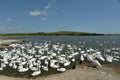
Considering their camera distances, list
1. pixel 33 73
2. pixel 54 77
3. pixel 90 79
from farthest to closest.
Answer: pixel 33 73 → pixel 54 77 → pixel 90 79

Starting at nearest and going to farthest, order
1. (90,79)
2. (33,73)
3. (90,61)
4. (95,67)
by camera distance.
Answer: (90,79), (33,73), (95,67), (90,61)

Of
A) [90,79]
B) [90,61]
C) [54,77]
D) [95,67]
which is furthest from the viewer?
[90,61]

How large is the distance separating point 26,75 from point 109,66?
400 inches

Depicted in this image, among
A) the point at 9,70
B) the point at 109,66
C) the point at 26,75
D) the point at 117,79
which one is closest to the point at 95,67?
the point at 109,66

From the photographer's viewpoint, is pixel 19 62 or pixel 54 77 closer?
pixel 54 77

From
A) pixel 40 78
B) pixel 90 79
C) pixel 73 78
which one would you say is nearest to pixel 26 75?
pixel 40 78

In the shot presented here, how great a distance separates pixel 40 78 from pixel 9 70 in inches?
256

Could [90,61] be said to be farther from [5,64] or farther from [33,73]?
Answer: [5,64]

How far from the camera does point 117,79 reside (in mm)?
20000

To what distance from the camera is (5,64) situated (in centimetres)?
2927

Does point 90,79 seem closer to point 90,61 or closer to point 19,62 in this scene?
point 90,61

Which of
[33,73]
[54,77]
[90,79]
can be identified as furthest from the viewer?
[33,73]

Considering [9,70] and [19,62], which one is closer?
[9,70]

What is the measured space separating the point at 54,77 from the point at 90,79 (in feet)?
11.8
